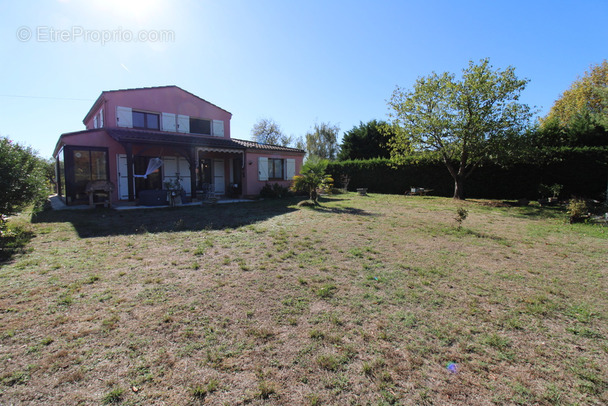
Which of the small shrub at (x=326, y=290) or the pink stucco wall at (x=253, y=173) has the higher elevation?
the pink stucco wall at (x=253, y=173)

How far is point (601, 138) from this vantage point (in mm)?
16422

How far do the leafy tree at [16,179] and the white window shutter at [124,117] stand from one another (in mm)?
6797

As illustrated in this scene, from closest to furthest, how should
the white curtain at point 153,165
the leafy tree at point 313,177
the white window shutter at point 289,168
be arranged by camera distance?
the leafy tree at point 313,177, the white curtain at point 153,165, the white window shutter at point 289,168

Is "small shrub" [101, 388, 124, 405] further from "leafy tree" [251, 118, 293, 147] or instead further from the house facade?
"leafy tree" [251, 118, 293, 147]

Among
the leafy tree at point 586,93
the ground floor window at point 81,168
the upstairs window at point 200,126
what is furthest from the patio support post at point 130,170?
the leafy tree at point 586,93

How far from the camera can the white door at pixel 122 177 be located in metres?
13.2

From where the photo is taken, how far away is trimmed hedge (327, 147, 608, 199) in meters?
13.8

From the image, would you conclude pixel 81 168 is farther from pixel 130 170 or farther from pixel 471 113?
pixel 471 113

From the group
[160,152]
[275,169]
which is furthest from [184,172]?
[275,169]

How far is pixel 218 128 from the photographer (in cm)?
1705

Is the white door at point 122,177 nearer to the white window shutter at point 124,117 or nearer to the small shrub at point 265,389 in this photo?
the white window shutter at point 124,117

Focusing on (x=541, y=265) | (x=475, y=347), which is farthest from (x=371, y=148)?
(x=475, y=347)

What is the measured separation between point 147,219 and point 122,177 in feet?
19.2

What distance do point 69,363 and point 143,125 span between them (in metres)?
14.8
